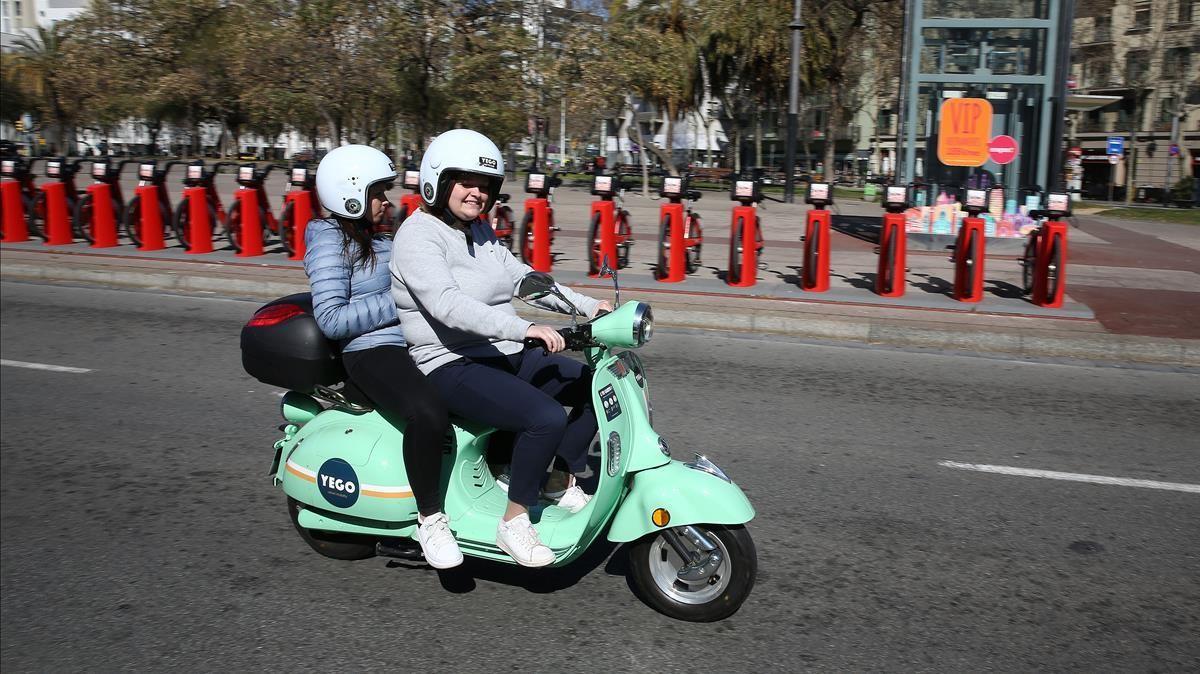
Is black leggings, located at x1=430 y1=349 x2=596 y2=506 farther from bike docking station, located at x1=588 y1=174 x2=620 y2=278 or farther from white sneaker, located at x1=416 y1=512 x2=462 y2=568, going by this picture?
bike docking station, located at x1=588 y1=174 x2=620 y2=278

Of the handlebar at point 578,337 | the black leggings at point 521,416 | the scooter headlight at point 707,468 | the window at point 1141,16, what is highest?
the window at point 1141,16

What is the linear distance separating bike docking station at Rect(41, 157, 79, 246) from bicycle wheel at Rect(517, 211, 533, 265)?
6.70m

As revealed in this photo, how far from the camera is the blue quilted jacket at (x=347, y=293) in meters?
3.71

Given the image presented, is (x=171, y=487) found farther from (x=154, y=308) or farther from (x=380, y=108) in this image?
(x=380, y=108)

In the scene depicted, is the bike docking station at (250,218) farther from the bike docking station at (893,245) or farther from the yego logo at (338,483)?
the yego logo at (338,483)

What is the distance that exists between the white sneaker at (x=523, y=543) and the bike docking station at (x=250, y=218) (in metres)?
10.6

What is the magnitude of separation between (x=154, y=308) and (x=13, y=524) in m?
6.03

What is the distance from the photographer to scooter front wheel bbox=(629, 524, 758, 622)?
138 inches

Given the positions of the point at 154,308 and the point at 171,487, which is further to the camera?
the point at 154,308

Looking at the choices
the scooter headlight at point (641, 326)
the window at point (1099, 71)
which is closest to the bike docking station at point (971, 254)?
the scooter headlight at point (641, 326)

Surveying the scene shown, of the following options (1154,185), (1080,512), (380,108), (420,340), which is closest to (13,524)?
(420,340)

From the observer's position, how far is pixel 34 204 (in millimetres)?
14602

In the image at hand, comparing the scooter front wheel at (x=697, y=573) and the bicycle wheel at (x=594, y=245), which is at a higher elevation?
the bicycle wheel at (x=594, y=245)

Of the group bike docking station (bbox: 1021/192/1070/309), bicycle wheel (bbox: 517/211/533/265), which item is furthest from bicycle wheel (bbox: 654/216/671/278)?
bike docking station (bbox: 1021/192/1070/309)
